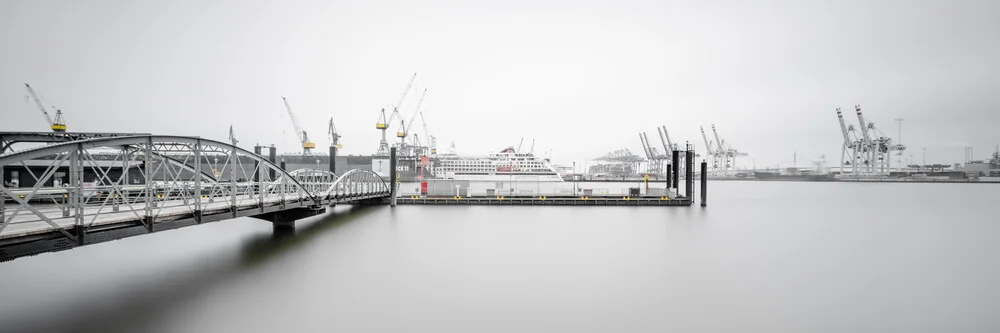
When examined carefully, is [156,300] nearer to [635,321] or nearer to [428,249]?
[428,249]

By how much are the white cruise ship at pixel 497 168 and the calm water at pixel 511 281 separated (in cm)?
4644

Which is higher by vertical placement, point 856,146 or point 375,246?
point 856,146

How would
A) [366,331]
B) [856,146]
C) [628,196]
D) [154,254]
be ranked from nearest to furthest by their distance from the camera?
[366,331] → [154,254] → [628,196] → [856,146]

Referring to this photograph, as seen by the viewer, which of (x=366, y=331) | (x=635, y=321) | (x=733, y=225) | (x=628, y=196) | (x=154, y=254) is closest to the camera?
(x=366, y=331)

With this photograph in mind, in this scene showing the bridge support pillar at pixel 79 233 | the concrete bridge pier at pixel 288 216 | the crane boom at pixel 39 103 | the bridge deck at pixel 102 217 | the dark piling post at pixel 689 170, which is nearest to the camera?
the bridge deck at pixel 102 217

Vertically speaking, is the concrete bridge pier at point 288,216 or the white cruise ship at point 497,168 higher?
the white cruise ship at point 497,168

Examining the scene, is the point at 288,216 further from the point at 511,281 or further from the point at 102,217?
the point at 511,281

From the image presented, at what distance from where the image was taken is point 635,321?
28.0ft

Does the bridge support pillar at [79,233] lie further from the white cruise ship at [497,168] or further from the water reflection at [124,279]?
the white cruise ship at [497,168]

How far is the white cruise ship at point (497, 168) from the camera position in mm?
Answer: 67188

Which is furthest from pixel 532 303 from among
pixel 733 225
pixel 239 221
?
pixel 239 221

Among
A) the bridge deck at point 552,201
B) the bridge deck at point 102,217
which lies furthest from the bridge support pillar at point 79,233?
the bridge deck at point 552,201

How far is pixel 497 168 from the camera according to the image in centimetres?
6825

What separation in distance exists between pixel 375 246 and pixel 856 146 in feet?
329
